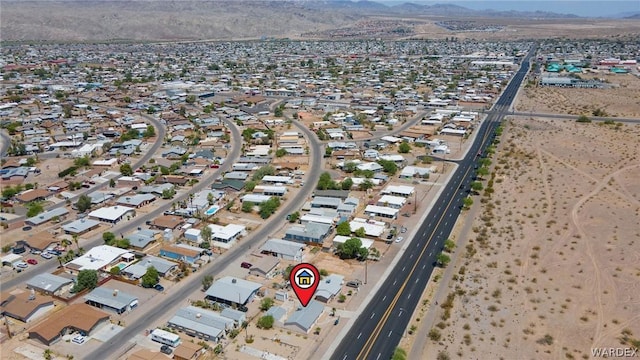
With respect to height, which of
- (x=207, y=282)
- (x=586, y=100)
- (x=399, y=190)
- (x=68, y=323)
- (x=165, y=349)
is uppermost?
(x=586, y=100)

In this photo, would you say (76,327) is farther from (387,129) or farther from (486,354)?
(387,129)

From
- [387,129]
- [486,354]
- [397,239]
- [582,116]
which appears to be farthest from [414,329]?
[582,116]

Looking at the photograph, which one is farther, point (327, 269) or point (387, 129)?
point (387, 129)

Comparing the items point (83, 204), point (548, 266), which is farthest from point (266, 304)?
point (83, 204)

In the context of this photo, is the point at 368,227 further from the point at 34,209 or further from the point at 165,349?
the point at 34,209

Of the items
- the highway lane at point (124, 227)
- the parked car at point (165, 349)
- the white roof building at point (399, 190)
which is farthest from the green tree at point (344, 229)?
the highway lane at point (124, 227)

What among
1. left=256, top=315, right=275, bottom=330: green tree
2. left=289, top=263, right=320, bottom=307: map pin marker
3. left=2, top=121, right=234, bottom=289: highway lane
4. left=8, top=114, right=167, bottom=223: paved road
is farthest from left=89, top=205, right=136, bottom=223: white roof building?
left=289, top=263, right=320, bottom=307: map pin marker

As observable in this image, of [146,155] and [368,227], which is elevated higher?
[146,155]
